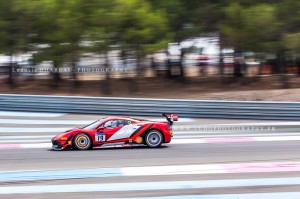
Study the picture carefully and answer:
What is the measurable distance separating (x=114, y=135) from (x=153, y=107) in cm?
470

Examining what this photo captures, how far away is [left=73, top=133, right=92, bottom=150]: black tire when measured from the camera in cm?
1181

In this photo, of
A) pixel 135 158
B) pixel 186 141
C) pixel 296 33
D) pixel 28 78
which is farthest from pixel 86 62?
pixel 135 158

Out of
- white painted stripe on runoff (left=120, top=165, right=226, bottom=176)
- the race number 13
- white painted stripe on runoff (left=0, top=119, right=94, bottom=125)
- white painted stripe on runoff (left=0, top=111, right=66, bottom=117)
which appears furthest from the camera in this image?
white painted stripe on runoff (left=0, top=111, right=66, bottom=117)

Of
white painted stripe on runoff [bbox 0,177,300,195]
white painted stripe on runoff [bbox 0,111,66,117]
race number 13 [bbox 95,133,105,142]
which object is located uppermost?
white painted stripe on runoff [bbox 0,111,66,117]

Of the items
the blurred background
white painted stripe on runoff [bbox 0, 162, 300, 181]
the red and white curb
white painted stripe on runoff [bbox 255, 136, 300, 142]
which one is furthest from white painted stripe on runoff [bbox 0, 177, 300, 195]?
the blurred background

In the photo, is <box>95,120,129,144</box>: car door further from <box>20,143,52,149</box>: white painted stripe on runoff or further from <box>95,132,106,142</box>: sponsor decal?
<box>20,143,52,149</box>: white painted stripe on runoff

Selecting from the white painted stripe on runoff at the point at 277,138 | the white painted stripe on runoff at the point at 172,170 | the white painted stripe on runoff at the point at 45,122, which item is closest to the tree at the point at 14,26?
the white painted stripe on runoff at the point at 45,122

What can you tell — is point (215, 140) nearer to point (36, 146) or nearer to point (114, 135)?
point (114, 135)

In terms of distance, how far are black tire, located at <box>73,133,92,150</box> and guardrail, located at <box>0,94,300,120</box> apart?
4.74 meters

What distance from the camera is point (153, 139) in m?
12.1

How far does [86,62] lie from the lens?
2319cm

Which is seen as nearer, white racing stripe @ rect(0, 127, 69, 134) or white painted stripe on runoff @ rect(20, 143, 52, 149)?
white painted stripe on runoff @ rect(20, 143, 52, 149)

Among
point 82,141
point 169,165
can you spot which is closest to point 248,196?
point 169,165

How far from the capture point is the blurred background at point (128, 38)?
2178cm
